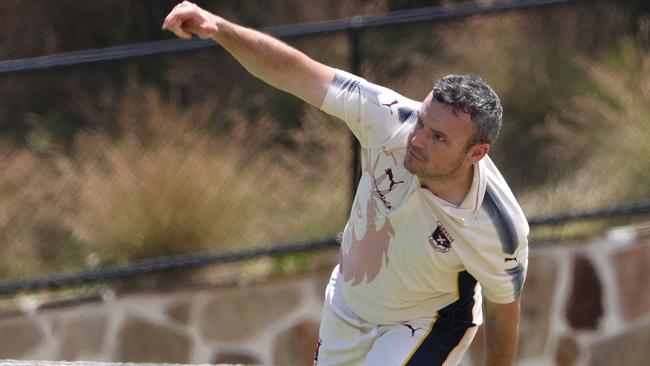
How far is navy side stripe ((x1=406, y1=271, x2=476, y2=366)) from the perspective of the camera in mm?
4012

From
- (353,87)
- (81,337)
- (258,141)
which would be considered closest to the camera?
(353,87)

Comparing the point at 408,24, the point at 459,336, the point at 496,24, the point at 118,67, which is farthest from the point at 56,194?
the point at 459,336

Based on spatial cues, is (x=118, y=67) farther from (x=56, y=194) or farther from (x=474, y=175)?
(x=474, y=175)

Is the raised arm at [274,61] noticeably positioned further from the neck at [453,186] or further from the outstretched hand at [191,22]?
the neck at [453,186]

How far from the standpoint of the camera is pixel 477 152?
3.71 m

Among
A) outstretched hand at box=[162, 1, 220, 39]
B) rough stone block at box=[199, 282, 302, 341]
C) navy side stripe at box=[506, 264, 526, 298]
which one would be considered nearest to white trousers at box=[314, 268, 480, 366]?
navy side stripe at box=[506, 264, 526, 298]

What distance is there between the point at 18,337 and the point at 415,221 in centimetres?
301

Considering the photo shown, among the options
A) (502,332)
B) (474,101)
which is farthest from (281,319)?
(474,101)

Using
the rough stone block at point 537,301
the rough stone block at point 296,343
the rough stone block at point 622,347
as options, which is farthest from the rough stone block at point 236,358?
the rough stone block at point 622,347

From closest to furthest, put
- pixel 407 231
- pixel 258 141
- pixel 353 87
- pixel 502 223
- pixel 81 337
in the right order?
1. pixel 502 223
2. pixel 407 231
3. pixel 353 87
4. pixel 81 337
5. pixel 258 141

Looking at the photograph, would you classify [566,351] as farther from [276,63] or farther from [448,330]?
[276,63]

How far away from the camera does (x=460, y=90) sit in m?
3.65

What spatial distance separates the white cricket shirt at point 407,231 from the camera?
149 inches

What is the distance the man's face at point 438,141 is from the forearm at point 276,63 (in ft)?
1.45
